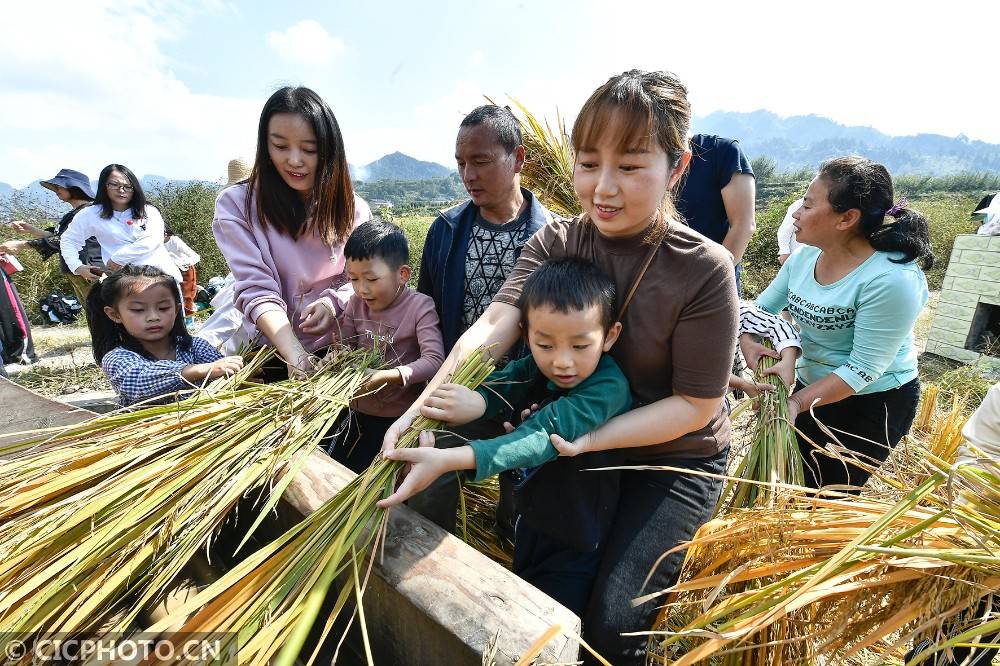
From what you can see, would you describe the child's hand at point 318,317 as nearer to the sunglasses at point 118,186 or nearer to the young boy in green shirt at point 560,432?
the young boy in green shirt at point 560,432

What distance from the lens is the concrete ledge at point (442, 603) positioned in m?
0.94

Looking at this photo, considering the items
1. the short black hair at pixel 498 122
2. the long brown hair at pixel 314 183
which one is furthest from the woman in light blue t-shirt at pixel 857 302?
the long brown hair at pixel 314 183

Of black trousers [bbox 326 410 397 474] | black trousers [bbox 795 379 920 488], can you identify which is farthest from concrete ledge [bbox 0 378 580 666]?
black trousers [bbox 795 379 920 488]

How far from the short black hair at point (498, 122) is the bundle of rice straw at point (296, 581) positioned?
3.85 feet

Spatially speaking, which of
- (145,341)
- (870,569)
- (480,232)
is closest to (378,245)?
(480,232)

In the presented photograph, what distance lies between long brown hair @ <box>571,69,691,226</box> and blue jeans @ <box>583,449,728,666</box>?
860mm

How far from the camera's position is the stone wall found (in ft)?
16.4

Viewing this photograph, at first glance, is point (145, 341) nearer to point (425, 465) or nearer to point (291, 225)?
point (291, 225)

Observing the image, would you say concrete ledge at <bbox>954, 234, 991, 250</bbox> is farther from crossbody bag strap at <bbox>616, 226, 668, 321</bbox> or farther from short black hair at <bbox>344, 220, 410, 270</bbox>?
short black hair at <bbox>344, 220, 410, 270</bbox>

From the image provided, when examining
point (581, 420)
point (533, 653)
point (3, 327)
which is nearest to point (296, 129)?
point (581, 420)

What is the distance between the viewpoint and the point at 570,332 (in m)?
1.21

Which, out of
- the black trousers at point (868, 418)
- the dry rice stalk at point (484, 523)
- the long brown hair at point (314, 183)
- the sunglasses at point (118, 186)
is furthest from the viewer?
the sunglasses at point (118, 186)

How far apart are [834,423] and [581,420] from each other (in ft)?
4.91

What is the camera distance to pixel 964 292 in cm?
527
